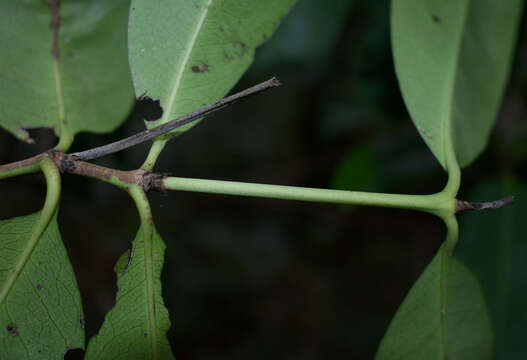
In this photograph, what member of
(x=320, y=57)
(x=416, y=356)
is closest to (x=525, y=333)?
(x=416, y=356)

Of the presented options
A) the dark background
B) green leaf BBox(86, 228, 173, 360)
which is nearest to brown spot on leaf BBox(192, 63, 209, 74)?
green leaf BBox(86, 228, 173, 360)

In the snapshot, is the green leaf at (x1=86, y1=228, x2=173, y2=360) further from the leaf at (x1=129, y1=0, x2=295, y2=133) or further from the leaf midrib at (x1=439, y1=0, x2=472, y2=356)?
the leaf midrib at (x1=439, y1=0, x2=472, y2=356)

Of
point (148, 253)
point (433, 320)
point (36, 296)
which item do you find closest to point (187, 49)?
point (148, 253)

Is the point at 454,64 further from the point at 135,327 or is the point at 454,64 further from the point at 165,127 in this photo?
the point at 135,327

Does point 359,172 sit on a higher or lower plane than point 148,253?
lower

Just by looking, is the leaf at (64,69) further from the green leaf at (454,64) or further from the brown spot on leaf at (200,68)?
the green leaf at (454,64)

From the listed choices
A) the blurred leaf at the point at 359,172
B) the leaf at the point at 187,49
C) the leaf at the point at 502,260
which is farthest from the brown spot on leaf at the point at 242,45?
the blurred leaf at the point at 359,172
